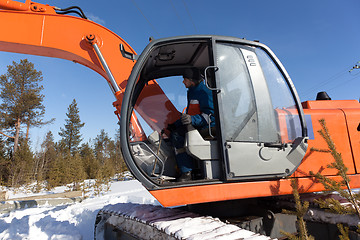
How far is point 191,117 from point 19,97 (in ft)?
82.3

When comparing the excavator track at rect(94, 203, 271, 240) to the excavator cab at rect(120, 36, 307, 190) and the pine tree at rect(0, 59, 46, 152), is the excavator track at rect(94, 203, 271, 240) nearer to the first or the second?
the excavator cab at rect(120, 36, 307, 190)

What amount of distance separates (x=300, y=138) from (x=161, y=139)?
1.49 metres

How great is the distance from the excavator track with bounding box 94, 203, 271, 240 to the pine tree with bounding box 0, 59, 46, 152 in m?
22.8

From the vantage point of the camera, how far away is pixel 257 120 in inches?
86.4

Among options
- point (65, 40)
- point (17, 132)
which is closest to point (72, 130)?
point (17, 132)

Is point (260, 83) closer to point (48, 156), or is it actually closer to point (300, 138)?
point (300, 138)

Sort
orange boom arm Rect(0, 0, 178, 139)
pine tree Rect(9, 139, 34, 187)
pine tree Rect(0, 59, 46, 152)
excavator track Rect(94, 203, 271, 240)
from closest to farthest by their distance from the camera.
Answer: excavator track Rect(94, 203, 271, 240)
orange boom arm Rect(0, 0, 178, 139)
pine tree Rect(9, 139, 34, 187)
pine tree Rect(0, 59, 46, 152)

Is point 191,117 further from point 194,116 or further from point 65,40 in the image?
point 65,40

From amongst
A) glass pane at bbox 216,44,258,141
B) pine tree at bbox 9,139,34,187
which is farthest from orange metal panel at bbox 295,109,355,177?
pine tree at bbox 9,139,34,187

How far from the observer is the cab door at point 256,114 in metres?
2.06

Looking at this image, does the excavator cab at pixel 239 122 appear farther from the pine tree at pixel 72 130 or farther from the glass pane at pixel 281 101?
the pine tree at pixel 72 130

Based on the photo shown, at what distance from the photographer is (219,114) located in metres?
2.09

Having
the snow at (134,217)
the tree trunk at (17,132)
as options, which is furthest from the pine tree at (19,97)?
the snow at (134,217)

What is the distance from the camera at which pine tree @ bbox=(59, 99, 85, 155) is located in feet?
104
